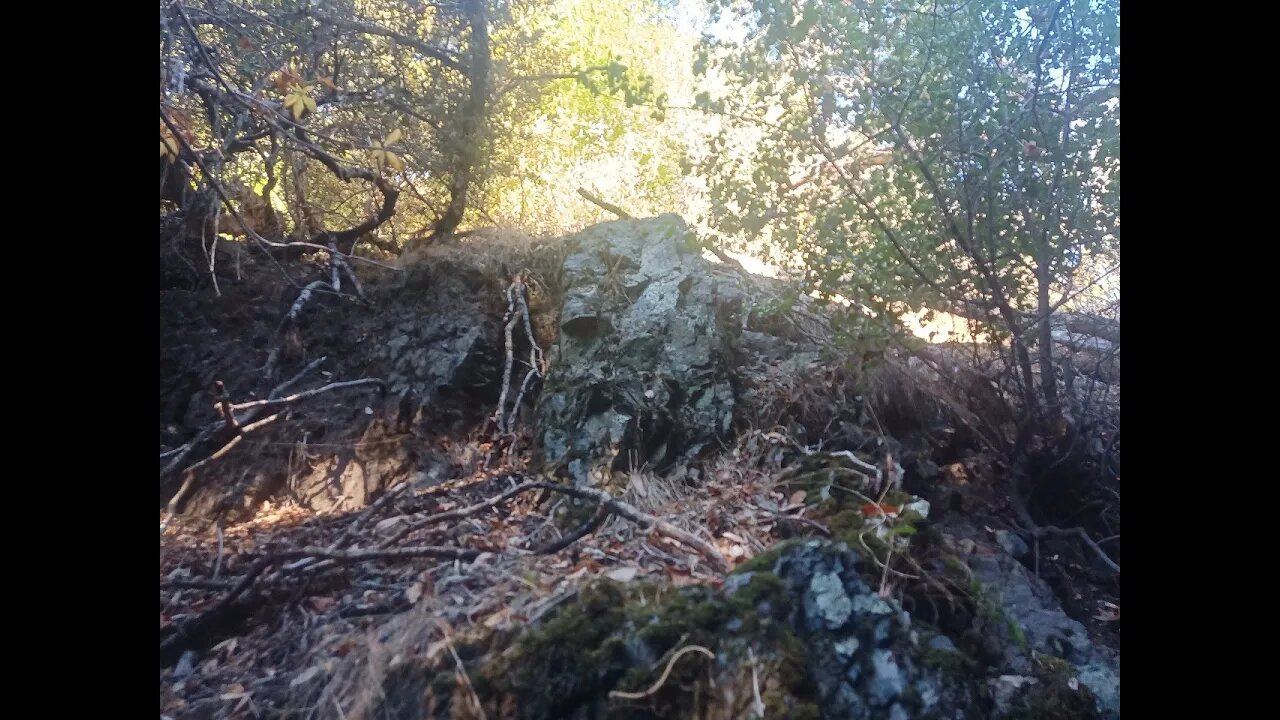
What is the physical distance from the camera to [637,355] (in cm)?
195

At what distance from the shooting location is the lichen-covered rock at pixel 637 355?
1809 millimetres

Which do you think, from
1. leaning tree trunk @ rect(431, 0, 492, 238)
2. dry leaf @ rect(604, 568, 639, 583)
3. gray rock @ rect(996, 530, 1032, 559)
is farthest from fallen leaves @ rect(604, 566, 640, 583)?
leaning tree trunk @ rect(431, 0, 492, 238)

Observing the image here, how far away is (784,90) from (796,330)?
0.74 m

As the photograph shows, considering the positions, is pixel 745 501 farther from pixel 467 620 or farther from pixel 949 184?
pixel 949 184

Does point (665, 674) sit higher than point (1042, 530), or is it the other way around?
point (1042, 530)

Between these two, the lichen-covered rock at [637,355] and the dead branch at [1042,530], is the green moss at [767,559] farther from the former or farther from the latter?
the dead branch at [1042,530]

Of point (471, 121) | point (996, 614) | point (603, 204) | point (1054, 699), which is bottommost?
point (1054, 699)

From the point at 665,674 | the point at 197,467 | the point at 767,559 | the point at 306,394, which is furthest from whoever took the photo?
the point at 306,394

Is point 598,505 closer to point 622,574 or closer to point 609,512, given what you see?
point 609,512

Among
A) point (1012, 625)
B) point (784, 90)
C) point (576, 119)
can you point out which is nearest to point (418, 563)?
point (1012, 625)

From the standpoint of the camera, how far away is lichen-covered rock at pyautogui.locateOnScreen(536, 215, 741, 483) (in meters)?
1.81

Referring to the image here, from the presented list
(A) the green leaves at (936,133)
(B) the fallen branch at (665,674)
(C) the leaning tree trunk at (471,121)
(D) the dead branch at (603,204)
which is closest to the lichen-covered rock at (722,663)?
(B) the fallen branch at (665,674)

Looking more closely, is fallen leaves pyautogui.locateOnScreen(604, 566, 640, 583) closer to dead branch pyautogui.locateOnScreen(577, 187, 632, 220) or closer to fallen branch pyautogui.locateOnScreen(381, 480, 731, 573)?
fallen branch pyautogui.locateOnScreen(381, 480, 731, 573)

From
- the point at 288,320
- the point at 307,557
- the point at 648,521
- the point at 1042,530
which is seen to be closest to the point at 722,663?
the point at 648,521
